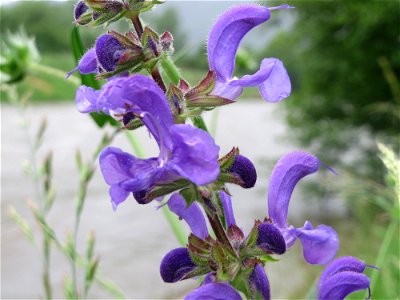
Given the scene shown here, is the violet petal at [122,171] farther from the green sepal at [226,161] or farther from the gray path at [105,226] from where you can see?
the gray path at [105,226]

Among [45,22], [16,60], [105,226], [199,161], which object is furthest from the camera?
[45,22]

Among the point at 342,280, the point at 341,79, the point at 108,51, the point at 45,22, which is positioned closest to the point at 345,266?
the point at 342,280

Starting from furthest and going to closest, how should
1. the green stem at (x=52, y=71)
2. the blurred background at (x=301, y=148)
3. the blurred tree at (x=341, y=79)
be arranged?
1. the blurred tree at (x=341, y=79)
2. the blurred background at (x=301, y=148)
3. the green stem at (x=52, y=71)

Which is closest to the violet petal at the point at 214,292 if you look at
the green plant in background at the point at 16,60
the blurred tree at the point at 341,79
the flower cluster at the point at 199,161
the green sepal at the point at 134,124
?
the flower cluster at the point at 199,161

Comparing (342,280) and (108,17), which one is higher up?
(108,17)

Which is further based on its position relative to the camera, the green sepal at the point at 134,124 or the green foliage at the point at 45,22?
the green foliage at the point at 45,22

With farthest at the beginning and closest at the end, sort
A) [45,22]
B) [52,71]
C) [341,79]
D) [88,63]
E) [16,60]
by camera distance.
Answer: [45,22] < [341,79] < [16,60] < [52,71] < [88,63]

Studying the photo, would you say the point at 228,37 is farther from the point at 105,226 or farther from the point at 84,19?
the point at 105,226
